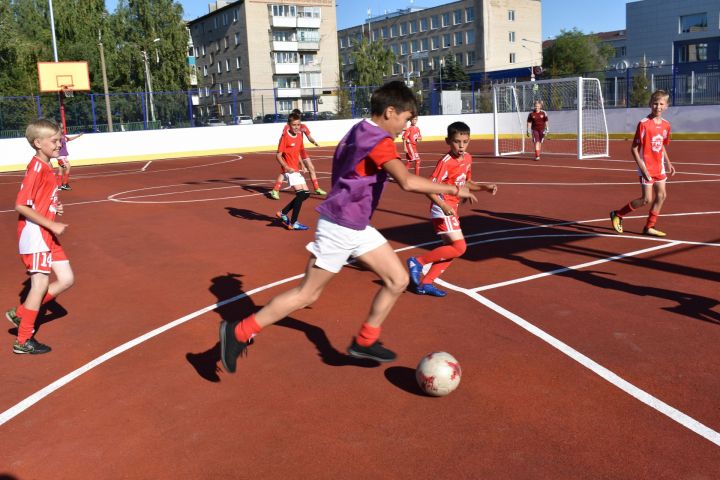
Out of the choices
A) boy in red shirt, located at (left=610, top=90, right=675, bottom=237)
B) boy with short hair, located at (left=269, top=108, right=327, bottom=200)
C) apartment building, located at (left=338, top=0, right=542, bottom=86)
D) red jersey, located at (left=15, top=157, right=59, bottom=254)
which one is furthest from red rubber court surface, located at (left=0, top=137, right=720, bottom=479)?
apartment building, located at (left=338, top=0, right=542, bottom=86)

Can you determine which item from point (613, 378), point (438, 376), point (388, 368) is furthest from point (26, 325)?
point (613, 378)

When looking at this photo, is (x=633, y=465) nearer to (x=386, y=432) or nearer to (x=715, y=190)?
(x=386, y=432)

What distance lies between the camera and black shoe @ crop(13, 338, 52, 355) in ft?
18.7

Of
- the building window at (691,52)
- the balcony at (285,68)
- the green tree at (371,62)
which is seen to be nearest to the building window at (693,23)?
the building window at (691,52)

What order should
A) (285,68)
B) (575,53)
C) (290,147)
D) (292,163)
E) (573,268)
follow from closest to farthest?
(573,268)
(290,147)
(292,163)
(285,68)
(575,53)

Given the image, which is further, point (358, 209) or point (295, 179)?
point (295, 179)

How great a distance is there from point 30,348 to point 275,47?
3304 inches

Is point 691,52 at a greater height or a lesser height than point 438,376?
greater

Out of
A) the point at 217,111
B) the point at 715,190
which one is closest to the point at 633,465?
the point at 715,190

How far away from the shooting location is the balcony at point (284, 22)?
8488cm

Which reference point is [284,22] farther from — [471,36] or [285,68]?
[471,36]

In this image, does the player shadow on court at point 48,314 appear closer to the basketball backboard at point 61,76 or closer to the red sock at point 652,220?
the red sock at point 652,220

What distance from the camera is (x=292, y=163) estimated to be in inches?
497

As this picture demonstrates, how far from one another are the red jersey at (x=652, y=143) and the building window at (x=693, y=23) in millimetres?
76815
